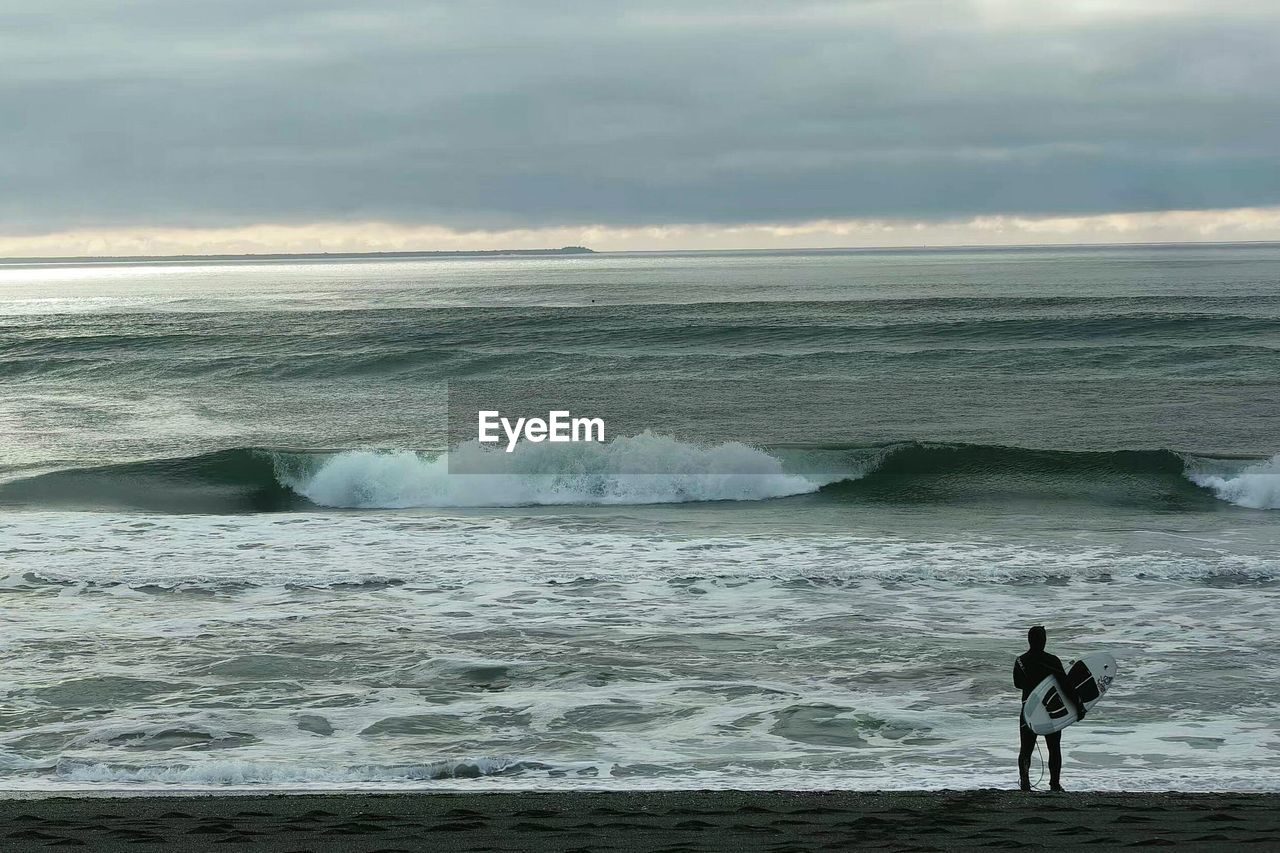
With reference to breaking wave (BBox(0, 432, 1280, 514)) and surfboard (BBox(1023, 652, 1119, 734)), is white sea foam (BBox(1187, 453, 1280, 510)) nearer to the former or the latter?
breaking wave (BBox(0, 432, 1280, 514))

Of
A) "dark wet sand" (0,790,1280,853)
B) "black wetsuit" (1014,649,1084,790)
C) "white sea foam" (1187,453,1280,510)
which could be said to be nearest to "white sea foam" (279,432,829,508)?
"white sea foam" (1187,453,1280,510)

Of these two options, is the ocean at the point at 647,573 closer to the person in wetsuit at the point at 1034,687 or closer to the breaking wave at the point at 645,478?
the breaking wave at the point at 645,478

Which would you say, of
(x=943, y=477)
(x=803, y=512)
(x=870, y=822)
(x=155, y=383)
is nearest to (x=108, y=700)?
(x=870, y=822)

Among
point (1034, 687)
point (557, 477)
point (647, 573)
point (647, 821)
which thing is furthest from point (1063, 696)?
point (557, 477)

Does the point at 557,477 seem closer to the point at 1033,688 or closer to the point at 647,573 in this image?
the point at 647,573

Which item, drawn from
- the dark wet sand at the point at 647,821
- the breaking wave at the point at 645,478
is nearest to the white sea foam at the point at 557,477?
the breaking wave at the point at 645,478
